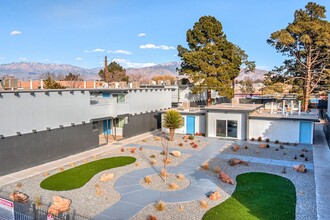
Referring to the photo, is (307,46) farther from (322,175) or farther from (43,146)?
(43,146)

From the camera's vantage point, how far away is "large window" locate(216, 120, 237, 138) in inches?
1063

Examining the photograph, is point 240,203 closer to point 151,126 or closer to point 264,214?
point 264,214

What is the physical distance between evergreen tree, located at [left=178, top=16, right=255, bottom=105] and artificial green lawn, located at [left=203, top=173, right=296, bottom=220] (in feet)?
75.2

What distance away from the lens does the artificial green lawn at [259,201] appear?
36.0 feet

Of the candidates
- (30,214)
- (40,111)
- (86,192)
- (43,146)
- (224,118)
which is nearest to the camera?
(30,214)

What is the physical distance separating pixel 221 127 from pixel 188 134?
4.01m

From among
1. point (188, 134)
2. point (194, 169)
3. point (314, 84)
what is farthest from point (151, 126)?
point (314, 84)

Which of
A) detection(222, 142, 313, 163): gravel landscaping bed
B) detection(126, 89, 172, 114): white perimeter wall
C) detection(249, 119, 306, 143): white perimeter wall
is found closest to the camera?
detection(222, 142, 313, 163): gravel landscaping bed

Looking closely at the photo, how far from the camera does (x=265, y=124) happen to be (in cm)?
2588

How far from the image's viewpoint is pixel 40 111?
18344 mm

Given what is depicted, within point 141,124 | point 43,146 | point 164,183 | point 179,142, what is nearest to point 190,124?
point 179,142

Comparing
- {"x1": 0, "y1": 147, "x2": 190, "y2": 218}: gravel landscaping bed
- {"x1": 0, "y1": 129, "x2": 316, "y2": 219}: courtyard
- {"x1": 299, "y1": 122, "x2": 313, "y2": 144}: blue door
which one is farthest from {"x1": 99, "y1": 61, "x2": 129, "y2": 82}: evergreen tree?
{"x1": 0, "y1": 147, "x2": 190, "y2": 218}: gravel landscaping bed

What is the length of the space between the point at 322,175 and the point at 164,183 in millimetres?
9088

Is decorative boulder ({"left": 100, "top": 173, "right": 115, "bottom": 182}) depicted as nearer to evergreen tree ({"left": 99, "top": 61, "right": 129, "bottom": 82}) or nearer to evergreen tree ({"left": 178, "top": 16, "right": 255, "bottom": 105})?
evergreen tree ({"left": 178, "top": 16, "right": 255, "bottom": 105})
